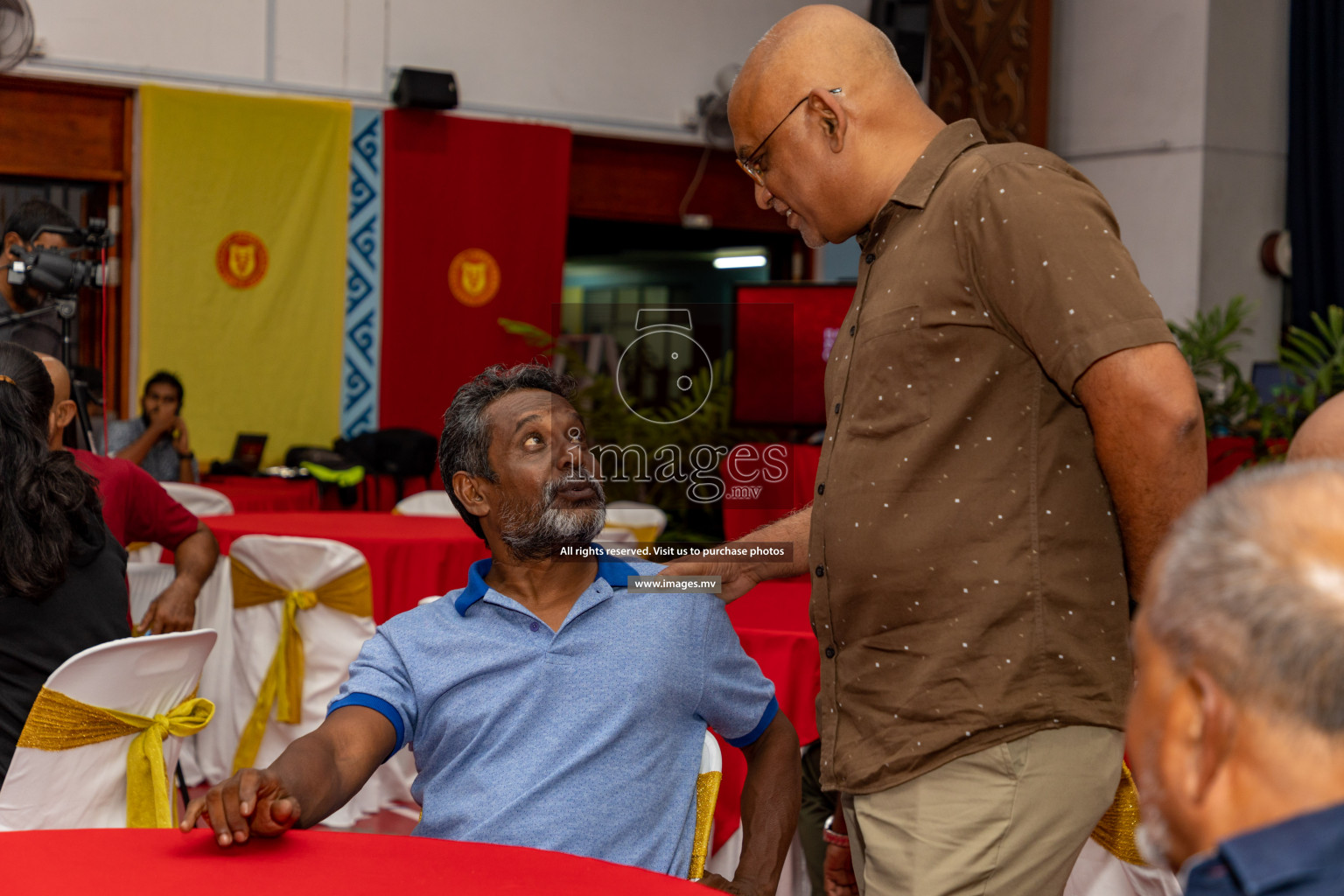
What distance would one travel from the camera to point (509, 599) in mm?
1691

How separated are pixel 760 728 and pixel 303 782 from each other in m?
0.66

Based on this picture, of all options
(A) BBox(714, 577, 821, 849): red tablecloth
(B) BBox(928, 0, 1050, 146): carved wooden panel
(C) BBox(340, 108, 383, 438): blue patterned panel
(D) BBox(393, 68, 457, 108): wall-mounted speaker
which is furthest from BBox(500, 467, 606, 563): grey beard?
(B) BBox(928, 0, 1050, 146): carved wooden panel

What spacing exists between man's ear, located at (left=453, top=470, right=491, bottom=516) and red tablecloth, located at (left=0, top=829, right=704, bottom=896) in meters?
0.66

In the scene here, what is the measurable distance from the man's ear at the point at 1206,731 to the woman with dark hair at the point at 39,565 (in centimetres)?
190

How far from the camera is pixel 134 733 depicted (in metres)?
2.08

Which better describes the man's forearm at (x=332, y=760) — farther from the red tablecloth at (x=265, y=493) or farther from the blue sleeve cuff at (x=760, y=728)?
the red tablecloth at (x=265, y=493)

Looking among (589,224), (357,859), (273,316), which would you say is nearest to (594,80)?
(589,224)

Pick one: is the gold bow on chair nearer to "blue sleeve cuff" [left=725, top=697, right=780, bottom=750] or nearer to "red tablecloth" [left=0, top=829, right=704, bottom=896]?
"blue sleeve cuff" [left=725, top=697, right=780, bottom=750]

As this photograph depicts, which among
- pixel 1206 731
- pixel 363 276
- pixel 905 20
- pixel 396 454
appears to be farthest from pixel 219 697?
pixel 905 20

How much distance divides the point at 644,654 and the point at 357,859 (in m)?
0.56

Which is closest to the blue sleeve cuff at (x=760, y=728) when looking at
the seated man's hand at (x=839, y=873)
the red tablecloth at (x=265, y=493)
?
the seated man's hand at (x=839, y=873)

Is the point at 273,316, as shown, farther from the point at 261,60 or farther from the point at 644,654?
the point at 644,654

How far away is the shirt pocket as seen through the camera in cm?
129

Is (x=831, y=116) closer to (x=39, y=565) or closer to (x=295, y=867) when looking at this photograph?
(x=295, y=867)
